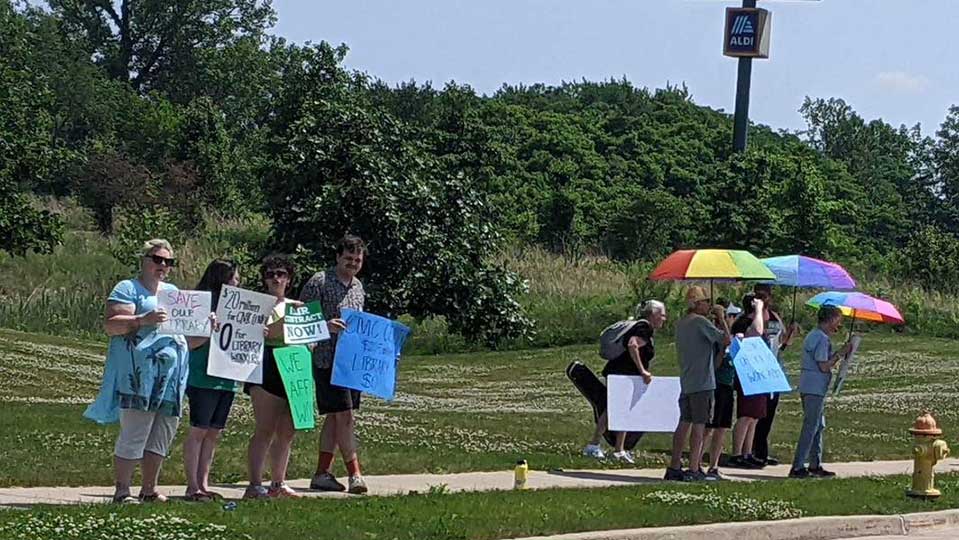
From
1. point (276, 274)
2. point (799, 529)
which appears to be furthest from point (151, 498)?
point (799, 529)

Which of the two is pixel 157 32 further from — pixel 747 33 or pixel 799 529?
pixel 799 529

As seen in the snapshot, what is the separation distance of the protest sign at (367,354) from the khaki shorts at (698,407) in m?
3.24

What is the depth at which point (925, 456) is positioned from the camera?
1355cm

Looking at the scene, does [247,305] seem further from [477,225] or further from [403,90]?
[403,90]

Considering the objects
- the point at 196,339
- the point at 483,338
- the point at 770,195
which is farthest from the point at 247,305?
the point at 770,195

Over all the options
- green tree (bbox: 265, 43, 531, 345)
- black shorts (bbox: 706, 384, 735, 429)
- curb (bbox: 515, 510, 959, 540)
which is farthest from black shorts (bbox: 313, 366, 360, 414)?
green tree (bbox: 265, 43, 531, 345)

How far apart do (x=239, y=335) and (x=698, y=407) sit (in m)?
5.00

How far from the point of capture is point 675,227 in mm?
64312

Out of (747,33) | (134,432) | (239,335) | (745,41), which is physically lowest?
(134,432)

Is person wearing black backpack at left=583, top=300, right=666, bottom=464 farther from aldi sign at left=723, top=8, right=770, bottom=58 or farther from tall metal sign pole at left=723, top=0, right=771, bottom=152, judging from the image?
aldi sign at left=723, top=8, right=770, bottom=58

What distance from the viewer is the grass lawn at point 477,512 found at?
29.5 feet

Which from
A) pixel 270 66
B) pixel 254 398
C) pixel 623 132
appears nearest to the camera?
pixel 254 398

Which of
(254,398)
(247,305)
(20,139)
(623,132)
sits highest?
(623,132)

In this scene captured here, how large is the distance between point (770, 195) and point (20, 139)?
99.8ft
